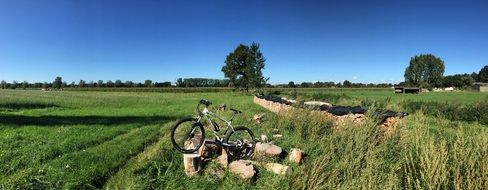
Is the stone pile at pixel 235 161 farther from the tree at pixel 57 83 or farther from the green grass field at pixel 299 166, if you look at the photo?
the tree at pixel 57 83

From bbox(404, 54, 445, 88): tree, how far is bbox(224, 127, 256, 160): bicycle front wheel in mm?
132151

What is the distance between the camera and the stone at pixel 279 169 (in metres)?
6.95

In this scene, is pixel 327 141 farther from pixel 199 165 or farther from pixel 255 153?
pixel 199 165

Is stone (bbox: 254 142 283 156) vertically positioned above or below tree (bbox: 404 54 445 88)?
below

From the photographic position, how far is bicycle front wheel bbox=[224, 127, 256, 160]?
8688mm

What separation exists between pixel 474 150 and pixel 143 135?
1050cm

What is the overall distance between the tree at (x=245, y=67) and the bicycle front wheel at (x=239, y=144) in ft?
163

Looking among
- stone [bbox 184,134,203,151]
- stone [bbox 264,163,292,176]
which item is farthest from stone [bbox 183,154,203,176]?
stone [bbox 264,163,292,176]

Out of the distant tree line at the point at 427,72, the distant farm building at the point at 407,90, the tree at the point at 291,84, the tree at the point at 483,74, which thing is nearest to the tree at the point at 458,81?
the distant tree line at the point at 427,72

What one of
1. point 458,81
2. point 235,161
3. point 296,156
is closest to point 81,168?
point 235,161

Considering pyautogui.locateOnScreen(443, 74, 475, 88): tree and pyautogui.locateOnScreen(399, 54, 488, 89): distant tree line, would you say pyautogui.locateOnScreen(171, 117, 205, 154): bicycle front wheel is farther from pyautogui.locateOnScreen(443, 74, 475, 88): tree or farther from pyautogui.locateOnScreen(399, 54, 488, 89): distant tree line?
pyautogui.locateOnScreen(443, 74, 475, 88): tree

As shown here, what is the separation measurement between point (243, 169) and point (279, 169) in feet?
2.24

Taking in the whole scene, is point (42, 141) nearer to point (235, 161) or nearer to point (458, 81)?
point (235, 161)

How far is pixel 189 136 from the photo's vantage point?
A: 8.74 meters
